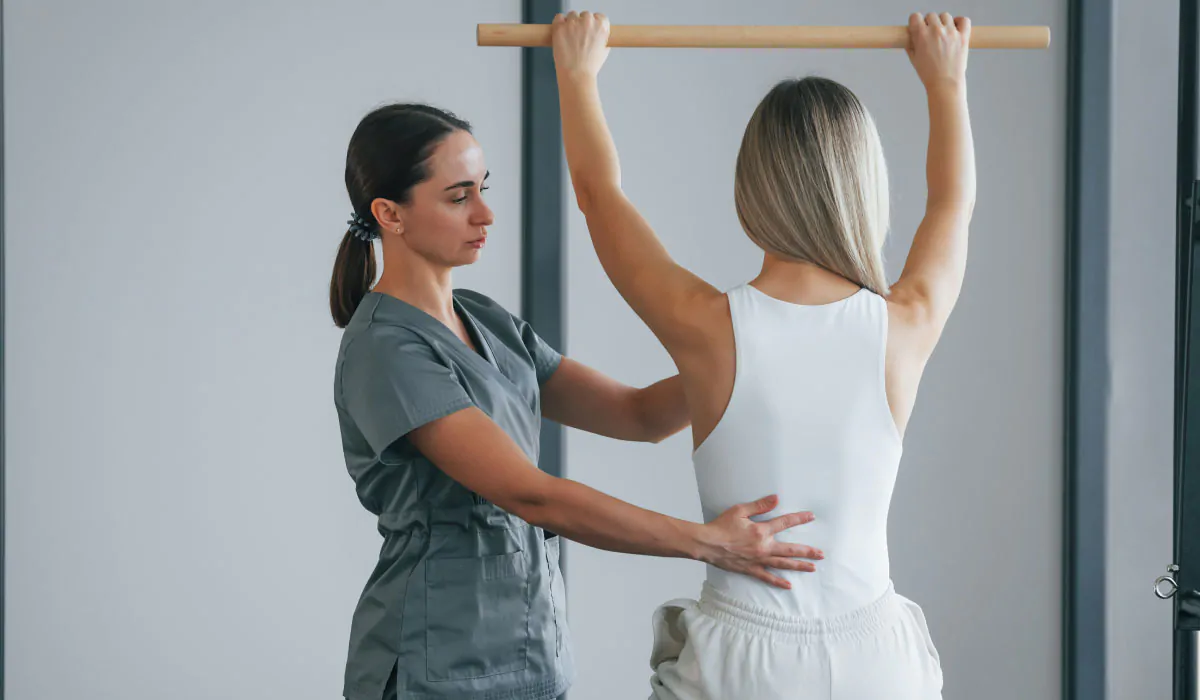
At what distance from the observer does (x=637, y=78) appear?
1919mm

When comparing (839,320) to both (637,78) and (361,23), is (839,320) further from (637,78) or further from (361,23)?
(361,23)

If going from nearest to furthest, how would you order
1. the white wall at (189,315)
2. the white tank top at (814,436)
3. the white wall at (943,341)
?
the white tank top at (814,436)
the white wall at (189,315)
the white wall at (943,341)

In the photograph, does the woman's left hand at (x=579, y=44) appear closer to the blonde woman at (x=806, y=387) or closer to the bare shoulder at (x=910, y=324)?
the blonde woman at (x=806, y=387)

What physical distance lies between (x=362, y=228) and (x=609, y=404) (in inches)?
17.6

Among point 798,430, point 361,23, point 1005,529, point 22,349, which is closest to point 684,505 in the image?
point 1005,529

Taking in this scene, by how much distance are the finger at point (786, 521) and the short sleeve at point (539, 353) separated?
524 mm

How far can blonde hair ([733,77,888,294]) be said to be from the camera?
1.11 m

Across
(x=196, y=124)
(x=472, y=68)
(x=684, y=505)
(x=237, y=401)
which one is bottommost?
(x=684, y=505)

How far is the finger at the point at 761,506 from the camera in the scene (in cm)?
110

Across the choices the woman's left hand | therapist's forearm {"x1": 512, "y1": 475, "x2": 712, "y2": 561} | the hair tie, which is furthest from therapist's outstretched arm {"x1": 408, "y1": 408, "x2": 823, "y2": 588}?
the woman's left hand

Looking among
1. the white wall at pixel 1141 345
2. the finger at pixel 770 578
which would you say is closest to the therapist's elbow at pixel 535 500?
the finger at pixel 770 578

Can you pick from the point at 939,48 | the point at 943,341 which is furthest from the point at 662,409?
the point at 943,341

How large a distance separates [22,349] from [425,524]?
3.08 ft

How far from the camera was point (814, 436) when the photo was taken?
3.58 feet
